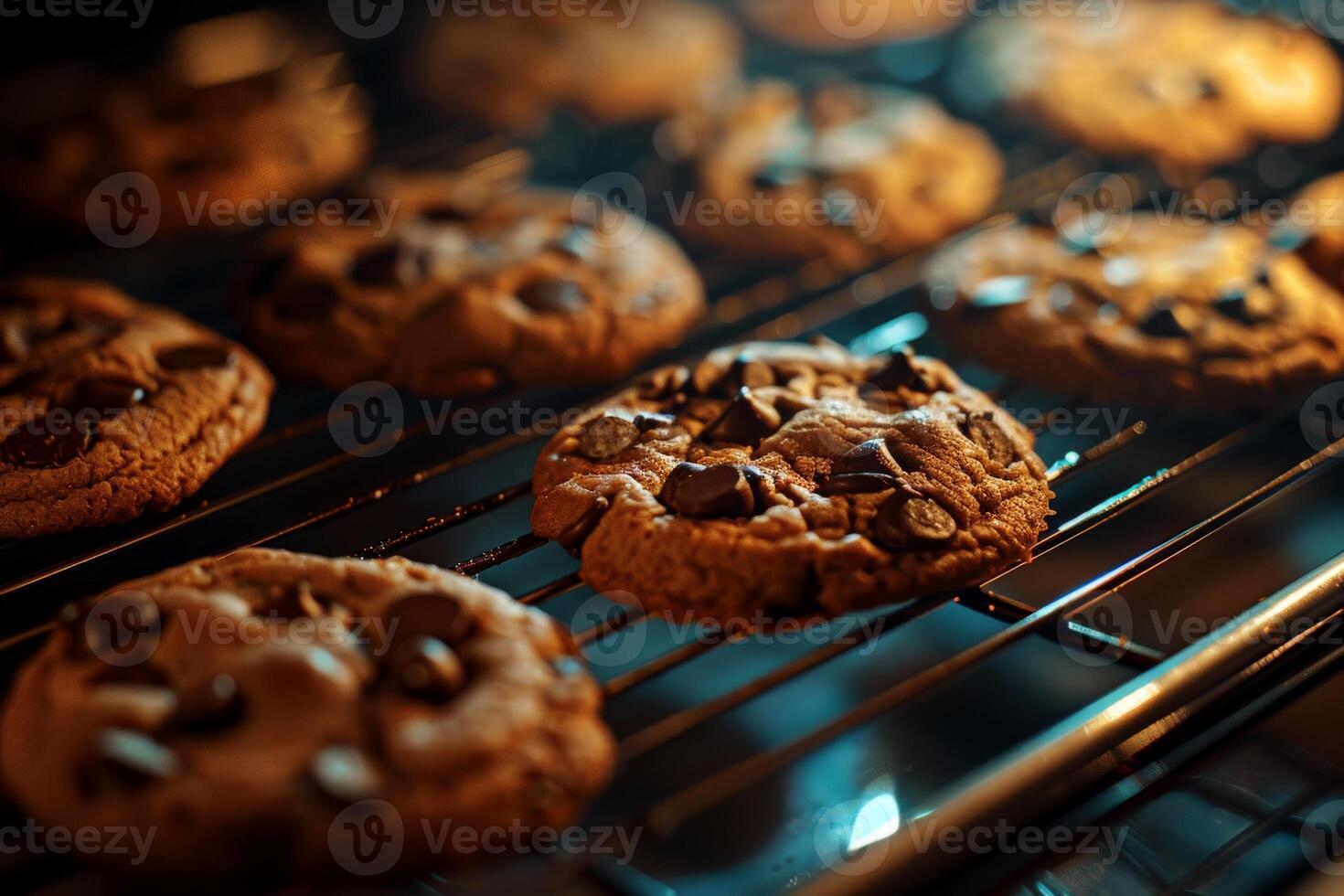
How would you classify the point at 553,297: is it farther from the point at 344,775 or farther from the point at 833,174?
the point at 344,775

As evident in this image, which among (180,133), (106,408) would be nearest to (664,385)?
(106,408)

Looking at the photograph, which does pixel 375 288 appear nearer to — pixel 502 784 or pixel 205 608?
pixel 205 608

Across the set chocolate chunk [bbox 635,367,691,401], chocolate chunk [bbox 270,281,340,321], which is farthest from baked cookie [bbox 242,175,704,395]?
chocolate chunk [bbox 635,367,691,401]

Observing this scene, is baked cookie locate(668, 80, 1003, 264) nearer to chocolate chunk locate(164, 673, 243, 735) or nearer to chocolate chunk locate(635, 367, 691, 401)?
chocolate chunk locate(635, 367, 691, 401)

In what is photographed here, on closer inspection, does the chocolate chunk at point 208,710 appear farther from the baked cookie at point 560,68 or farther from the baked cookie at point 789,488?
the baked cookie at point 560,68

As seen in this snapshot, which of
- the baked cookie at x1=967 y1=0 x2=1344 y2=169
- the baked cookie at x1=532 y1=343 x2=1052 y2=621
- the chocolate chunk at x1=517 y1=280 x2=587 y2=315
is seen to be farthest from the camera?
the baked cookie at x1=967 y1=0 x2=1344 y2=169
